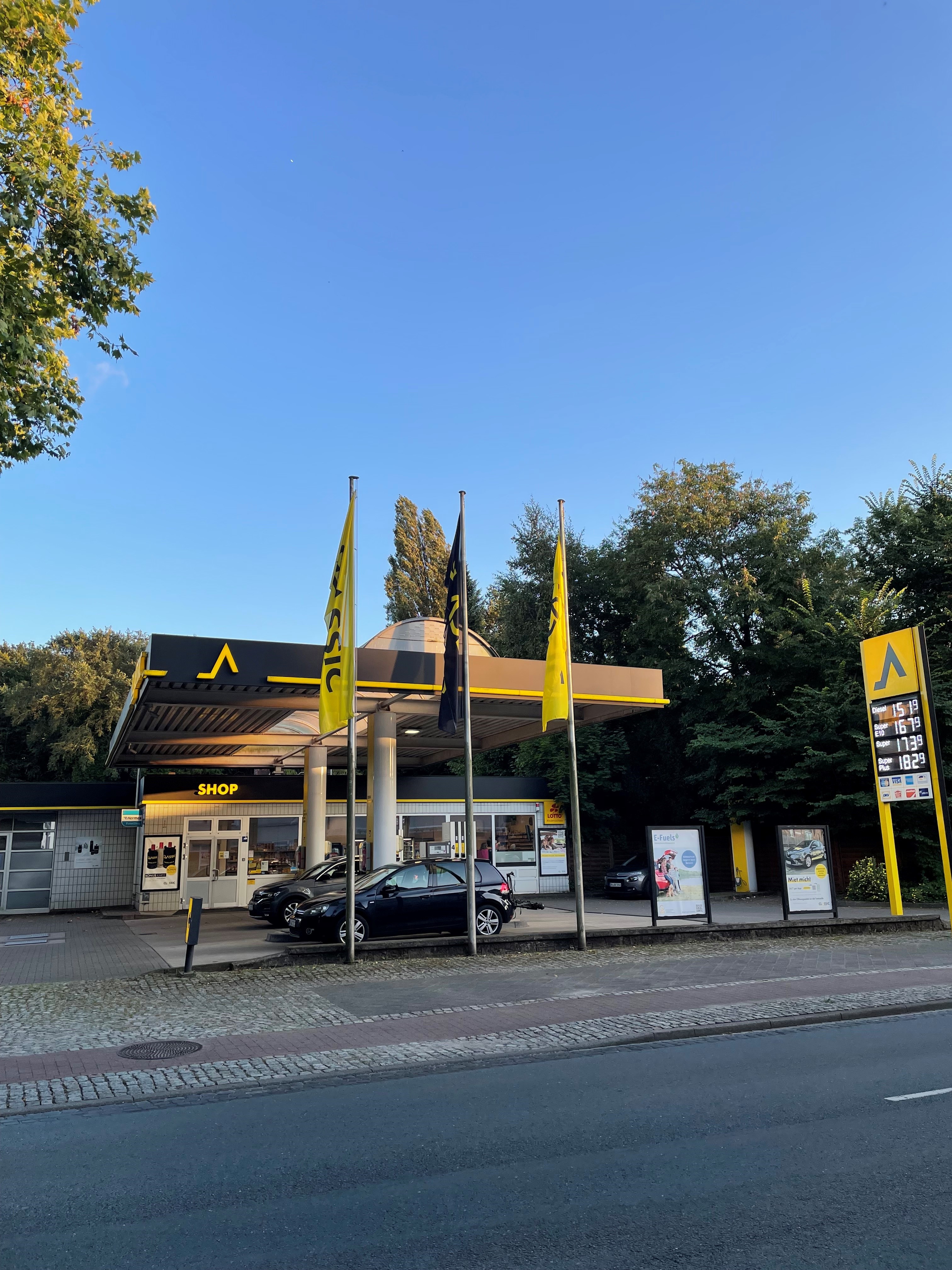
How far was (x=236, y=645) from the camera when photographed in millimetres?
15492

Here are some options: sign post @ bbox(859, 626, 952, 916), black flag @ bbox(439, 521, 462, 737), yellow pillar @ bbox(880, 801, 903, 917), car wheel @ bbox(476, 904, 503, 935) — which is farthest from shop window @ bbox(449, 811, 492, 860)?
black flag @ bbox(439, 521, 462, 737)

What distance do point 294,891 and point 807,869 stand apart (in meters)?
10.5

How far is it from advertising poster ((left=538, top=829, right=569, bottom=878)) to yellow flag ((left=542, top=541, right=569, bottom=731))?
15955 millimetres

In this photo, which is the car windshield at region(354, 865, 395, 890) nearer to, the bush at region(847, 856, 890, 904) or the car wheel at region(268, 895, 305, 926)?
the car wheel at region(268, 895, 305, 926)

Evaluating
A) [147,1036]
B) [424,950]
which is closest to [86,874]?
[424,950]

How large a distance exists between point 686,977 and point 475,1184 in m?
8.41

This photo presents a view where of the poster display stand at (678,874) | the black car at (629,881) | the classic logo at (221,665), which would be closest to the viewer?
the classic logo at (221,665)

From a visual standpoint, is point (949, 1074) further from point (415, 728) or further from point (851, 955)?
point (415, 728)

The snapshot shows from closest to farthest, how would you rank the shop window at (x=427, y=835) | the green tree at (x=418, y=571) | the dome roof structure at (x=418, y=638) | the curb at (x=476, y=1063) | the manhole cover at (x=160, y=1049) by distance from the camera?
1. the curb at (x=476, y=1063)
2. the manhole cover at (x=160, y=1049)
3. the dome roof structure at (x=418, y=638)
4. the shop window at (x=427, y=835)
5. the green tree at (x=418, y=571)

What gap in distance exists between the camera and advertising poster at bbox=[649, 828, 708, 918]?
16.5 m

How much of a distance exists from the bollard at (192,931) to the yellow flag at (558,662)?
247 inches

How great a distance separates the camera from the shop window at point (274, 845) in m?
27.5

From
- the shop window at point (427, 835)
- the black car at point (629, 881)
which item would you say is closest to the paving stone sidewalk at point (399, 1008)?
the black car at point (629, 881)

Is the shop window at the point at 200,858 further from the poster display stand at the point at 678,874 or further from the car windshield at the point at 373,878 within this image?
the poster display stand at the point at 678,874
